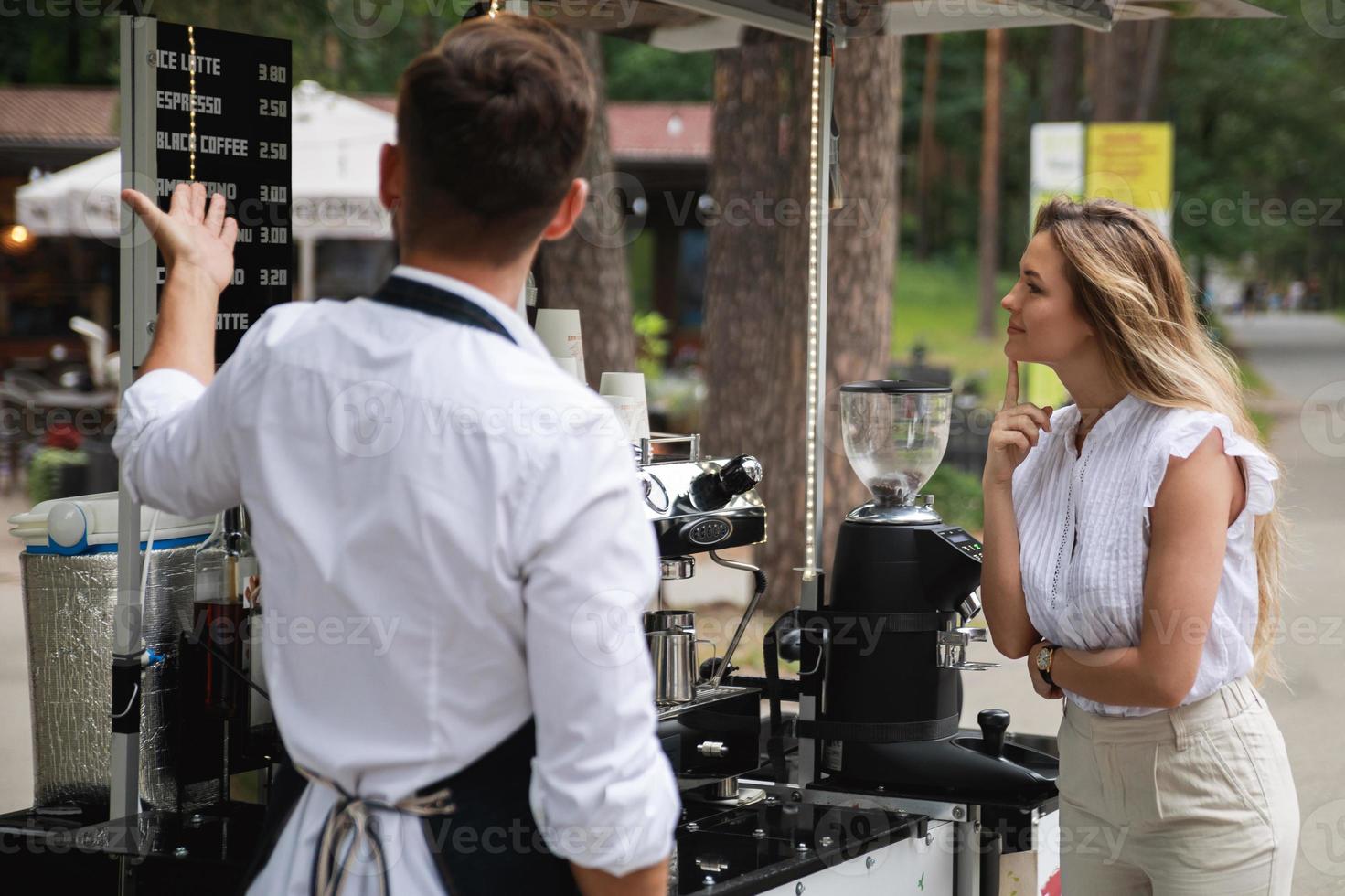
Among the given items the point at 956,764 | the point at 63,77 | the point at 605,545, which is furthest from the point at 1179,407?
the point at 63,77

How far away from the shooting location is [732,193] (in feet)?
26.2

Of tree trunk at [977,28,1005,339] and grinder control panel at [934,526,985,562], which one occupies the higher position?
tree trunk at [977,28,1005,339]

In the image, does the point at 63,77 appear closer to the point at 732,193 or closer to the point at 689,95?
the point at 689,95

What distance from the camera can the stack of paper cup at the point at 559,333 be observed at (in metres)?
2.87

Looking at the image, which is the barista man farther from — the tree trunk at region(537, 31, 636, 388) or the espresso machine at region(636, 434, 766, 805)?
the tree trunk at region(537, 31, 636, 388)

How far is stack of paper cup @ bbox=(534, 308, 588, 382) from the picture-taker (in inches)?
113

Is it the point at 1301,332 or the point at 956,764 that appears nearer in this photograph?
the point at 956,764

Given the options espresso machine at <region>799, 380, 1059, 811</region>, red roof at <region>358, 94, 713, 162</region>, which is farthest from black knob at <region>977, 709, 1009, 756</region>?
red roof at <region>358, 94, 713, 162</region>

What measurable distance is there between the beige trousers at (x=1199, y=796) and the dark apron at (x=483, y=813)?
106 cm

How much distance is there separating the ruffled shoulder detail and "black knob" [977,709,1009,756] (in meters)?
0.90

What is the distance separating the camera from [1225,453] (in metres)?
2.20

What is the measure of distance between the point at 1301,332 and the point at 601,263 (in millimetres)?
33348

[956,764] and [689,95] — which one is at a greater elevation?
[689,95]

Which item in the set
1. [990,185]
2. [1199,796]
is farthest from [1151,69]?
[1199,796]
